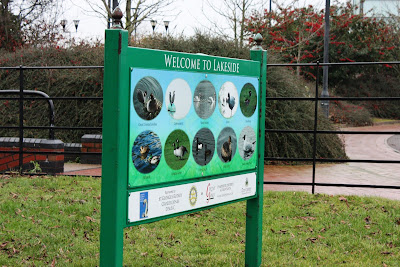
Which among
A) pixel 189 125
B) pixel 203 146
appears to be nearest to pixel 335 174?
pixel 203 146

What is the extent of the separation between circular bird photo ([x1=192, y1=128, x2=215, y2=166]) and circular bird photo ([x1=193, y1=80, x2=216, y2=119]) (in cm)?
13

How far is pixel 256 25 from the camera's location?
2603 centimetres

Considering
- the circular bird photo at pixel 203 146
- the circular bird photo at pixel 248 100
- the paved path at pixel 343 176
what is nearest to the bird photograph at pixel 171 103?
the circular bird photo at pixel 203 146

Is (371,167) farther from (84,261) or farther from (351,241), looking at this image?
(84,261)

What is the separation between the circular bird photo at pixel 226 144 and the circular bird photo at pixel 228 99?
0.41 ft

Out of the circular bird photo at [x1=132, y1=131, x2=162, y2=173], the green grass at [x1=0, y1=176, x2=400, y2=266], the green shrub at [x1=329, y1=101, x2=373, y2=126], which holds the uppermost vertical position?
the green shrub at [x1=329, y1=101, x2=373, y2=126]

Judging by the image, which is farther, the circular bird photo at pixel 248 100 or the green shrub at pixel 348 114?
the green shrub at pixel 348 114

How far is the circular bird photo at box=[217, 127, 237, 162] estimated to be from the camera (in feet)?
13.4

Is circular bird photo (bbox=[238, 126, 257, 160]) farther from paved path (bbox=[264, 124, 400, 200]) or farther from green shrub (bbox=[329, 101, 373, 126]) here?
green shrub (bbox=[329, 101, 373, 126])

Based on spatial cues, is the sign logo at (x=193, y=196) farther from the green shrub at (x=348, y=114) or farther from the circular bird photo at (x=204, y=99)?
the green shrub at (x=348, y=114)

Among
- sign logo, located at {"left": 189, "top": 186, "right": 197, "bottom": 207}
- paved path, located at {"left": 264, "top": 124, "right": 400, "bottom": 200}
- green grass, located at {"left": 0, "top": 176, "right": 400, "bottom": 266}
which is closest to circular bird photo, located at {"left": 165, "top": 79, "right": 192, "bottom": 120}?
sign logo, located at {"left": 189, "top": 186, "right": 197, "bottom": 207}

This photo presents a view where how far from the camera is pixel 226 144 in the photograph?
13.6 ft

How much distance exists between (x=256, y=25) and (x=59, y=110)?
581 inches

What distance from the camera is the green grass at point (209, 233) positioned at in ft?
16.2
